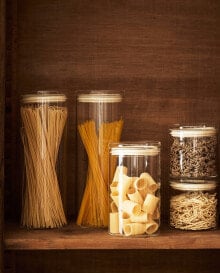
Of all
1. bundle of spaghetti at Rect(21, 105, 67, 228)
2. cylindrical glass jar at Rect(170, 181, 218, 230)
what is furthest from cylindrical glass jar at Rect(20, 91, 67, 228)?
cylindrical glass jar at Rect(170, 181, 218, 230)

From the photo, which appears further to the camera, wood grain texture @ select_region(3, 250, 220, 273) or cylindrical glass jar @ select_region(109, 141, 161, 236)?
wood grain texture @ select_region(3, 250, 220, 273)

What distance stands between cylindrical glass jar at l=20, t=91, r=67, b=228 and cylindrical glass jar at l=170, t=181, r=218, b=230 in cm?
27

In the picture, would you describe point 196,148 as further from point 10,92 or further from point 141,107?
point 10,92

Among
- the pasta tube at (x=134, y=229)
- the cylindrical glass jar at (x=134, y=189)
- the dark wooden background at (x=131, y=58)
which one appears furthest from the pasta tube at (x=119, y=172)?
the dark wooden background at (x=131, y=58)

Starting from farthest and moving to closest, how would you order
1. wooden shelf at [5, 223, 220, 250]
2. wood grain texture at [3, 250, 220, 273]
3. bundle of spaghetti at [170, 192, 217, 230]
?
wood grain texture at [3, 250, 220, 273] → bundle of spaghetti at [170, 192, 217, 230] → wooden shelf at [5, 223, 220, 250]

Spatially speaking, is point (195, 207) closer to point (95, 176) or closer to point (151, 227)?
point (151, 227)

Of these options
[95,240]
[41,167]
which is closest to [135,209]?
[95,240]

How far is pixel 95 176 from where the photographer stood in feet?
4.66

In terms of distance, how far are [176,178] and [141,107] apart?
0.89ft

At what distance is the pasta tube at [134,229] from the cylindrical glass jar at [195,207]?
119mm

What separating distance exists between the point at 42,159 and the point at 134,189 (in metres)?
0.23

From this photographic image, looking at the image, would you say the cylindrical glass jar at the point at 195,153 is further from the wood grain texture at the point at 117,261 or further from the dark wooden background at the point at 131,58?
the wood grain texture at the point at 117,261

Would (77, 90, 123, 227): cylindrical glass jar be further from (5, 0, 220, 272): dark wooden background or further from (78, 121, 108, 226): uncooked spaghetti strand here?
(5, 0, 220, 272): dark wooden background

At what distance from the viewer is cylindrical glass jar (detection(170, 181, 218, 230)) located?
1.38 meters
